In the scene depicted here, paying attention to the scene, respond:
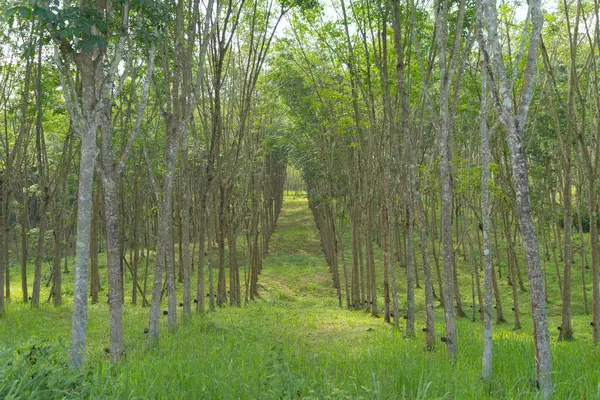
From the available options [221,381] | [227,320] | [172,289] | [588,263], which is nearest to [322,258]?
[588,263]

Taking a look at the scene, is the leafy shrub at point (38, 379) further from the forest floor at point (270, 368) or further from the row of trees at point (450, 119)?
the row of trees at point (450, 119)

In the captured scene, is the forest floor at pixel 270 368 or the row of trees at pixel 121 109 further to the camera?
the row of trees at pixel 121 109

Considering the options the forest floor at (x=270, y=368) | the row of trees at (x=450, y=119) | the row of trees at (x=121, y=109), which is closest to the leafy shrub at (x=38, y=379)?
the forest floor at (x=270, y=368)

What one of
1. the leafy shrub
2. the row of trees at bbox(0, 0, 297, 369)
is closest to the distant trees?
the row of trees at bbox(0, 0, 297, 369)

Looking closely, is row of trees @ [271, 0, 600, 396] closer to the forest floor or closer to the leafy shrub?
the forest floor

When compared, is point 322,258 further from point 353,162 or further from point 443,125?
point 443,125

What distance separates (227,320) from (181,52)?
21.0ft

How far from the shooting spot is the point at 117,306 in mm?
6797

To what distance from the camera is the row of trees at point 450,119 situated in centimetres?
524

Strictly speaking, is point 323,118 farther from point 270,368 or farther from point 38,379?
point 38,379

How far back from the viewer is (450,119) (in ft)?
26.7

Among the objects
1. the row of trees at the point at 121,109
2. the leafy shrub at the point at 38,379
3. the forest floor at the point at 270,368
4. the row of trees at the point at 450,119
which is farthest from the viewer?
the row of trees at the point at 121,109

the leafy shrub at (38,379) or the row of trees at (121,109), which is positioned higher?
the row of trees at (121,109)

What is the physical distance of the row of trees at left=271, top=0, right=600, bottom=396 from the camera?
524cm
